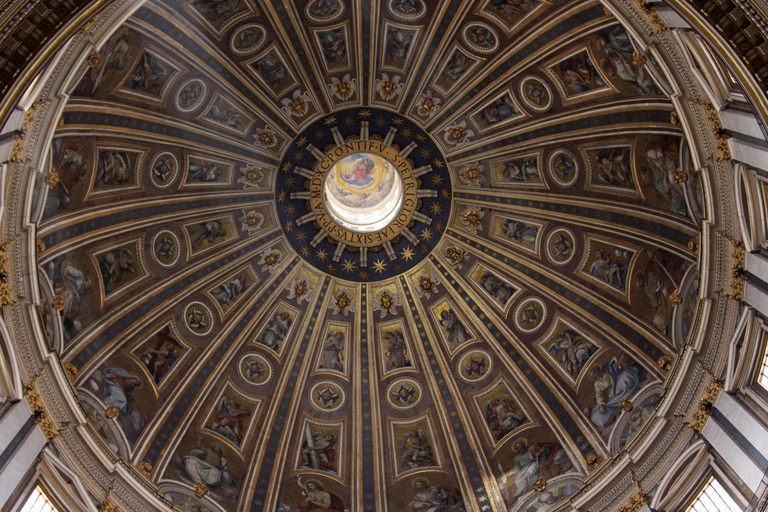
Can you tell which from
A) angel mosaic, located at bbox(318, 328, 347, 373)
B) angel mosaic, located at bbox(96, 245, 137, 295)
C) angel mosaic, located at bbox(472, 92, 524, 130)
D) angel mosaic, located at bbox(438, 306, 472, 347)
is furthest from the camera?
angel mosaic, located at bbox(318, 328, 347, 373)

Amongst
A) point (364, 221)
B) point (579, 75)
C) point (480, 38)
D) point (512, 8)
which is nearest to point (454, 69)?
point (480, 38)

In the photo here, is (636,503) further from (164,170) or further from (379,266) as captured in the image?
(164,170)

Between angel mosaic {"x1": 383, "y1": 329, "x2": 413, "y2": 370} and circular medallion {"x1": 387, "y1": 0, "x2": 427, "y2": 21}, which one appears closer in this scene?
circular medallion {"x1": 387, "y1": 0, "x2": 427, "y2": 21}

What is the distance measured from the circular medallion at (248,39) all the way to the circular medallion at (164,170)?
360 centimetres

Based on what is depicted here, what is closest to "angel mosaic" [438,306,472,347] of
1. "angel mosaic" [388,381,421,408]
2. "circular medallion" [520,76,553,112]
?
"angel mosaic" [388,381,421,408]

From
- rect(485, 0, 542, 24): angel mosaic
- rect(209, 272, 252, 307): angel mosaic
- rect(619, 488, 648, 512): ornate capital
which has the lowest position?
rect(619, 488, 648, 512): ornate capital

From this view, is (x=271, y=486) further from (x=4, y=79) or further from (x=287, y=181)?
(x=4, y=79)

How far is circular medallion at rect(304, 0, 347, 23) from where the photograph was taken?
79.3 ft

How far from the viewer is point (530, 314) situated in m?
26.4

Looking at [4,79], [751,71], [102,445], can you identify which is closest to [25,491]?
[102,445]

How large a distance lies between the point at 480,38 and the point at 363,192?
8124mm

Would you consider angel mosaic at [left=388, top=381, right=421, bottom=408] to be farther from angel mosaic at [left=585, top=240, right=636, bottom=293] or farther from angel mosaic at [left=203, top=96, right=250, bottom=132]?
angel mosaic at [left=203, top=96, right=250, bottom=132]

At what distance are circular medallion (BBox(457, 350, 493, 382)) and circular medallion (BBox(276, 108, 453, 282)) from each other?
365 centimetres

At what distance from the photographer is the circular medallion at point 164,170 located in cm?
2473
